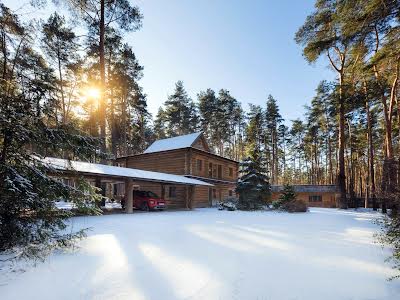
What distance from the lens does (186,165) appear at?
22516 mm

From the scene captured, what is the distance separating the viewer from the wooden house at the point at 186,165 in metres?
22.5

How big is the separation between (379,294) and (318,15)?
20.6 metres

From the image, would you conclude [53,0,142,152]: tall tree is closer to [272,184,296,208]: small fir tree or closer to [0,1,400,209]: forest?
[0,1,400,209]: forest

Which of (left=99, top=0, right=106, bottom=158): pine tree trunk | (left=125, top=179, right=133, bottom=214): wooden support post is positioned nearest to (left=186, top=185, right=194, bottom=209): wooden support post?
(left=125, top=179, right=133, bottom=214): wooden support post

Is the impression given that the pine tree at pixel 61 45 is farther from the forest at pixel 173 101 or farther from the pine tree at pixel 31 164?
the pine tree at pixel 31 164

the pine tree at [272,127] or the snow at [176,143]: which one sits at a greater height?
the pine tree at [272,127]

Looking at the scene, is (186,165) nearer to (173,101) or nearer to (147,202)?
(147,202)

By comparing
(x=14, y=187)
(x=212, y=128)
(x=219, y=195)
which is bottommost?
(x=219, y=195)

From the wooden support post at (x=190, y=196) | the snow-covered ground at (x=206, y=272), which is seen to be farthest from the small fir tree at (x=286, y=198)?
the snow-covered ground at (x=206, y=272)

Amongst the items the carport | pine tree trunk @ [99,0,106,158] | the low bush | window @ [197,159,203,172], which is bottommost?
the low bush

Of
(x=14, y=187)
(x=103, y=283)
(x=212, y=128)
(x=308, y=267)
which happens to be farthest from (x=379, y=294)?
(x=212, y=128)

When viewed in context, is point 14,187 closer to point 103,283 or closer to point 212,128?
point 103,283

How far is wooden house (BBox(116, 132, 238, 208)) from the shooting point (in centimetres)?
2248

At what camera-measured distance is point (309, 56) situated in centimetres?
1686
